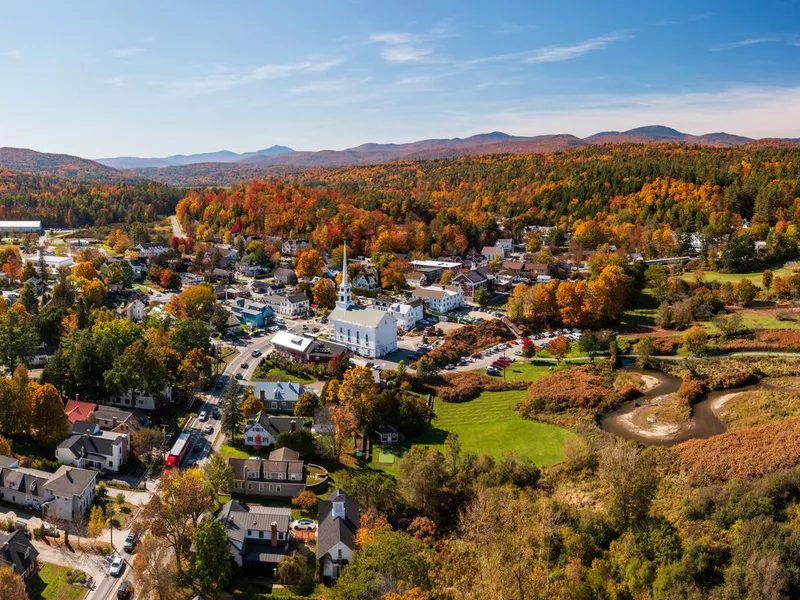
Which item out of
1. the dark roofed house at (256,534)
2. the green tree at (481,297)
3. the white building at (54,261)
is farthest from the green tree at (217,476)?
the white building at (54,261)

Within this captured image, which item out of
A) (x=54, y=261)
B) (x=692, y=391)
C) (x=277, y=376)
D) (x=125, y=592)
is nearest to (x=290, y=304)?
(x=277, y=376)

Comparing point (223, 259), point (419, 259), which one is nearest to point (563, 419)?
point (419, 259)

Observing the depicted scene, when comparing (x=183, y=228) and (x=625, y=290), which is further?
(x=183, y=228)

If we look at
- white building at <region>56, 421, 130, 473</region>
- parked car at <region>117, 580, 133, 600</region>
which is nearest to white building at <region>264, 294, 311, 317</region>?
white building at <region>56, 421, 130, 473</region>

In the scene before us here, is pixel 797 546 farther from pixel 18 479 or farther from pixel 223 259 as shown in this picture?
pixel 223 259

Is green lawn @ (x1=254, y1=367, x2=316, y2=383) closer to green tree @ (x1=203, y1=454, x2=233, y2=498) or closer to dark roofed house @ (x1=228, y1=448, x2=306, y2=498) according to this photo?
dark roofed house @ (x1=228, y1=448, x2=306, y2=498)

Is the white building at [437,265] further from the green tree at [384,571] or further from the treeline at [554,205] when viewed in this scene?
the green tree at [384,571]

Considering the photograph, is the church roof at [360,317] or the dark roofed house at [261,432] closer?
the dark roofed house at [261,432]
